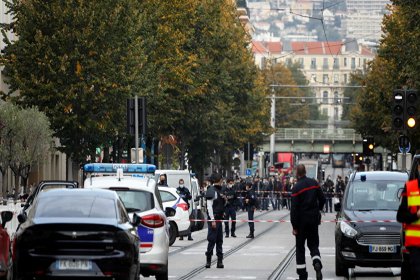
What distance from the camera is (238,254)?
3716 centimetres

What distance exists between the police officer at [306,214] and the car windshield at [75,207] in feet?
16.0

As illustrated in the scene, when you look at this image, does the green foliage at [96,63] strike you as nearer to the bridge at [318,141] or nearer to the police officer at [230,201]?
the police officer at [230,201]

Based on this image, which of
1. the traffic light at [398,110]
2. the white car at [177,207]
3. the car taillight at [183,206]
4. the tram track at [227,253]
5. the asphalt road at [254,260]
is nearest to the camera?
the tram track at [227,253]

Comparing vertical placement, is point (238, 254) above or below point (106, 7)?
below

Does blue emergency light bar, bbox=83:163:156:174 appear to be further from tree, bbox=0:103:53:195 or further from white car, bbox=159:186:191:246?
tree, bbox=0:103:53:195

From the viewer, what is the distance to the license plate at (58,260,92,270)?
20719 millimetres

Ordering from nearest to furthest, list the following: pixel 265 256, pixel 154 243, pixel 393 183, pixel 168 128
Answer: pixel 154 243 < pixel 393 183 < pixel 265 256 < pixel 168 128

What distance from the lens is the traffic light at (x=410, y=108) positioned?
38.2 metres

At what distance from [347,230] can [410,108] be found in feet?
36.7

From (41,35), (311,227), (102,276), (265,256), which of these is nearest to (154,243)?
(311,227)

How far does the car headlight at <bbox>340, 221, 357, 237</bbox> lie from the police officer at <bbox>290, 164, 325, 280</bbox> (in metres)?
1.81

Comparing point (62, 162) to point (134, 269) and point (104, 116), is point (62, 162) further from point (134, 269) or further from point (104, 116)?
point (134, 269)

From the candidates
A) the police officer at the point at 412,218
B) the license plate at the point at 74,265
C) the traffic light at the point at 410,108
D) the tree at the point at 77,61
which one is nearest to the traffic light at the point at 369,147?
the tree at the point at 77,61

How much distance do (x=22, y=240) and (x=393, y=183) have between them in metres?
9.96
